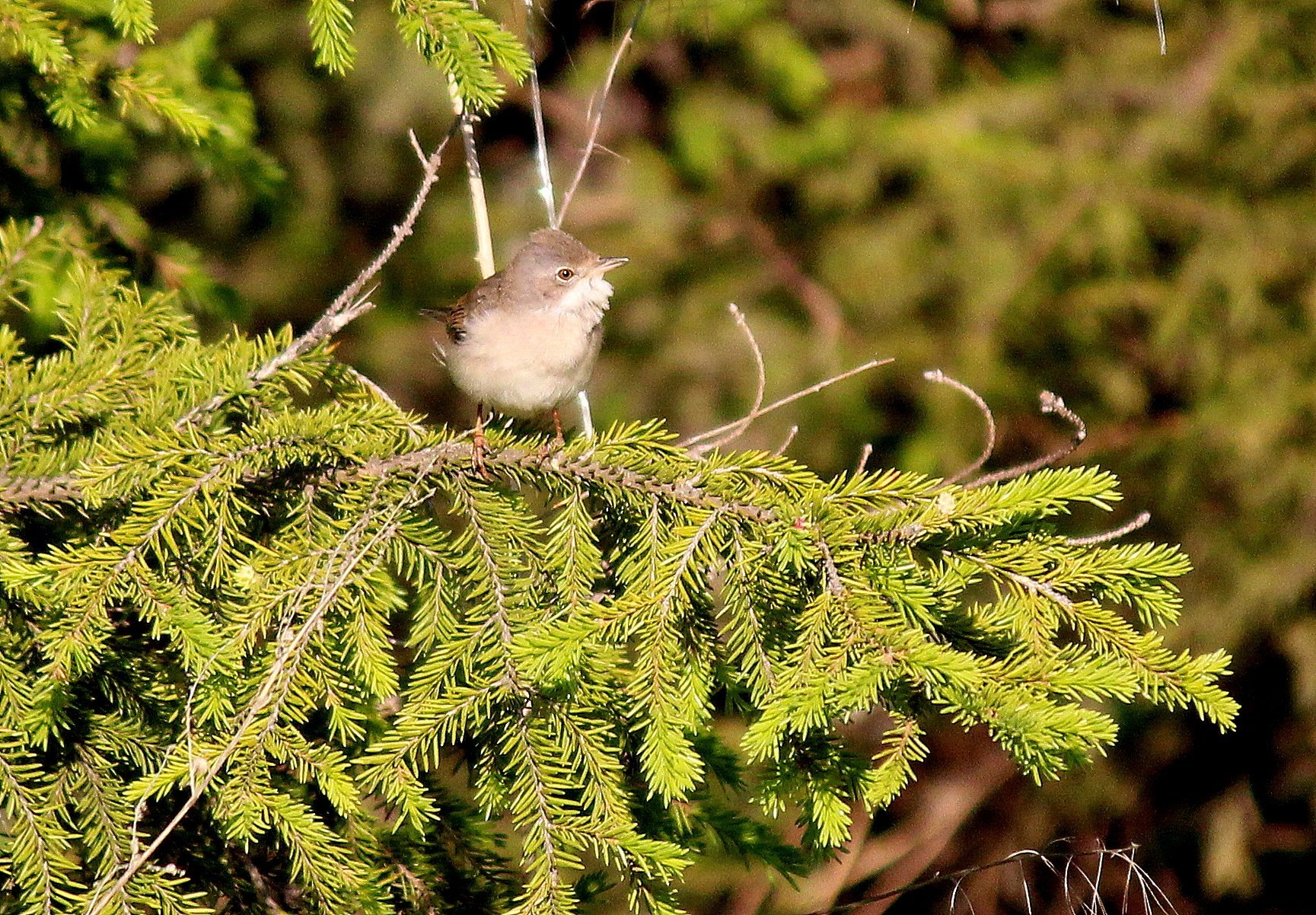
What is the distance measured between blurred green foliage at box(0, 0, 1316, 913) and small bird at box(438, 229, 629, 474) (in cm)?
108

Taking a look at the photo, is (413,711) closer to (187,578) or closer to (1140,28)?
(187,578)

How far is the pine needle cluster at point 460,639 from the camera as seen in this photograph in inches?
75.9

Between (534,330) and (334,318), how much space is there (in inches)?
65.4

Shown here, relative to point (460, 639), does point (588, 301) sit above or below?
below

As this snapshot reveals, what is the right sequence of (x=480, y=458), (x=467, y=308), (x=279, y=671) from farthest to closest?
(x=467, y=308) < (x=480, y=458) < (x=279, y=671)

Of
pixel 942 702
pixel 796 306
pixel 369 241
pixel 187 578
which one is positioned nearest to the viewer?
pixel 942 702

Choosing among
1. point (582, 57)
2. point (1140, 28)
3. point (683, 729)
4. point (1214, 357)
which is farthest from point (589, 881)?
point (1140, 28)

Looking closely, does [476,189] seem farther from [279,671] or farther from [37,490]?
[279,671]

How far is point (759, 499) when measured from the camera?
2.08 meters

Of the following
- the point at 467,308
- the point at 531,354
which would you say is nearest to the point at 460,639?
the point at 531,354

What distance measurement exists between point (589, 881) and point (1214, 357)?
148 inches

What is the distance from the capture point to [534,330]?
387cm

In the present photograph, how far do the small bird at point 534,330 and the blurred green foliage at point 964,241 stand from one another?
108cm

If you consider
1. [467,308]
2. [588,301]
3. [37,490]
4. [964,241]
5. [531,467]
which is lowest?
[964,241]
